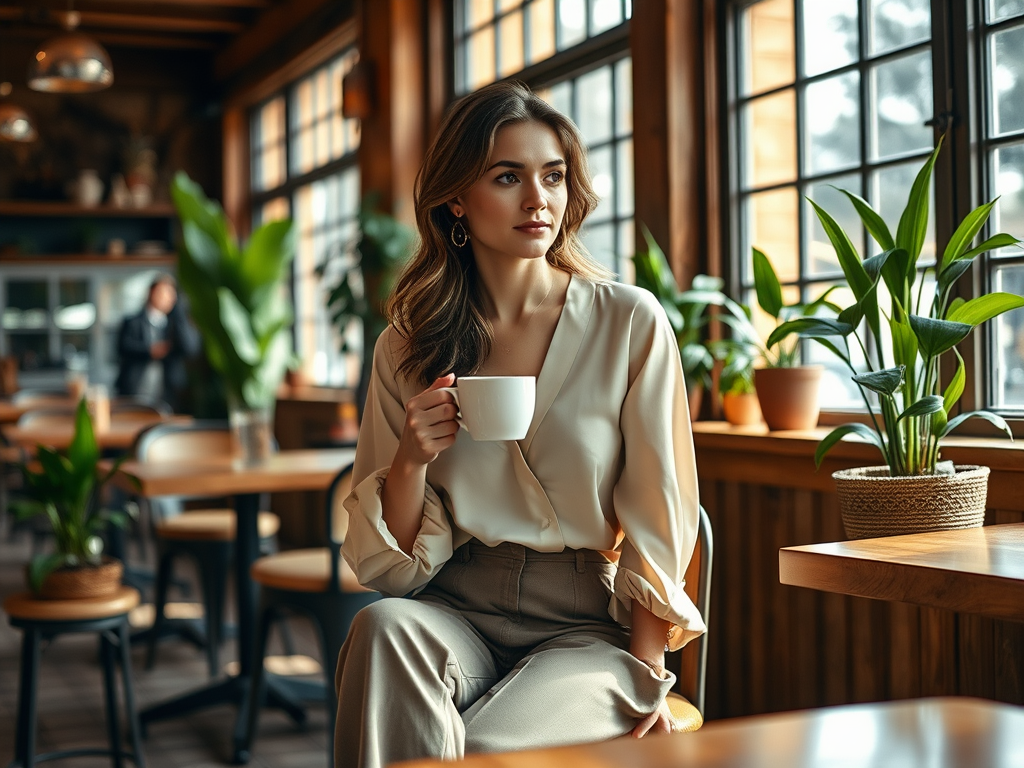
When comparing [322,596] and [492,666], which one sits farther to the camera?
[322,596]

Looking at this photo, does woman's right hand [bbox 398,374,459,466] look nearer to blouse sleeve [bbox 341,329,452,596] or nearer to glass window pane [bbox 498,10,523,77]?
blouse sleeve [bbox 341,329,452,596]

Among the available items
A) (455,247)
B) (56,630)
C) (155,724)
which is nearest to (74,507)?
(56,630)

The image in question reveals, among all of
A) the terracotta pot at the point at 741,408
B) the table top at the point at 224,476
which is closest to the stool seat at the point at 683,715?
the terracotta pot at the point at 741,408

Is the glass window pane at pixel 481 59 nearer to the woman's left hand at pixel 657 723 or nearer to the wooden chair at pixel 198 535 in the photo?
the wooden chair at pixel 198 535

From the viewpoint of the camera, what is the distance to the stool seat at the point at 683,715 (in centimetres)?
159

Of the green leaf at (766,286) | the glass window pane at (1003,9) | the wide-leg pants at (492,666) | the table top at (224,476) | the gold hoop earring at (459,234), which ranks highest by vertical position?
the glass window pane at (1003,9)

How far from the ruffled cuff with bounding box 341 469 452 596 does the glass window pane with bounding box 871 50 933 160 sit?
1690mm

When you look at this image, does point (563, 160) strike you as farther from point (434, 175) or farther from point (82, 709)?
point (82, 709)

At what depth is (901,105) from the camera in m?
2.78

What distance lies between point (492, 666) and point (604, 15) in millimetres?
2910

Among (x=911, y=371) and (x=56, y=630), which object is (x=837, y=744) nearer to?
(x=911, y=371)

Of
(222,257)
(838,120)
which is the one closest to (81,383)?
(222,257)

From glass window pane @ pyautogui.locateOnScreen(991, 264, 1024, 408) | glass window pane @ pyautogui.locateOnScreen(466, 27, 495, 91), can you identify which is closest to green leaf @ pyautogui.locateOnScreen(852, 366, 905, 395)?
glass window pane @ pyautogui.locateOnScreen(991, 264, 1024, 408)

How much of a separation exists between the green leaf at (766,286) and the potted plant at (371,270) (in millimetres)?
2739
